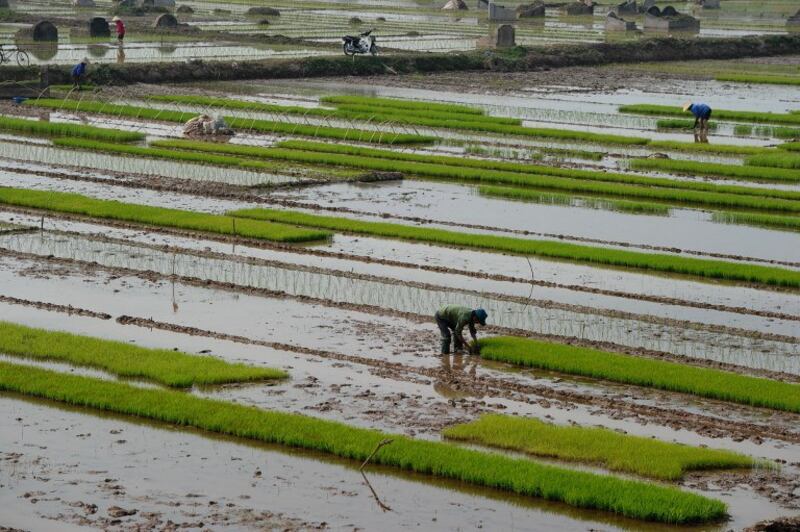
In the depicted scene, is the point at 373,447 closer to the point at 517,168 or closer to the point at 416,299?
the point at 416,299

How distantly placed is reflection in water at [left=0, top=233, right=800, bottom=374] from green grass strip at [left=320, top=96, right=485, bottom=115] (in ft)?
46.4

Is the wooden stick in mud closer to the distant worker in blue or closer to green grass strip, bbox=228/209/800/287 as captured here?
green grass strip, bbox=228/209/800/287

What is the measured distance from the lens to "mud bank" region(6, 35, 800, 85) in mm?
34812

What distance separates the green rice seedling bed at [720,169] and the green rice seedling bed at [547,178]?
1.26 meters

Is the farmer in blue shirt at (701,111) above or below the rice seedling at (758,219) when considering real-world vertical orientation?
above

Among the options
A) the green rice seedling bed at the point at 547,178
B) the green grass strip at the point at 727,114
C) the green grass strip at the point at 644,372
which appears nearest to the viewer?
the green grass strip at the point at 644,372

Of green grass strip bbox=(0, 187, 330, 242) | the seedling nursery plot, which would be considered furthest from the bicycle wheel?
green grass strip bbox=(0, 187, 330, 242)

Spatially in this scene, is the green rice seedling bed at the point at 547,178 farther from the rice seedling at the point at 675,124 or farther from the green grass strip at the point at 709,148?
A: the rice seedling at the point at 675,124

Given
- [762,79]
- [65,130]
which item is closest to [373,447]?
[65,130]

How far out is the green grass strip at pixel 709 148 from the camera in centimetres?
2642

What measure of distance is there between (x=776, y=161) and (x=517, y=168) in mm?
4687

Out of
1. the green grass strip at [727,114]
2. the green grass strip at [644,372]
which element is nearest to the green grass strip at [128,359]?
the green grass strip at [644,372]

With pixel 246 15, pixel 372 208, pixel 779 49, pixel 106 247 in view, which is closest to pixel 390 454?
pixel 106 247

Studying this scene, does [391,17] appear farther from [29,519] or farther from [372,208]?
[29,519]
